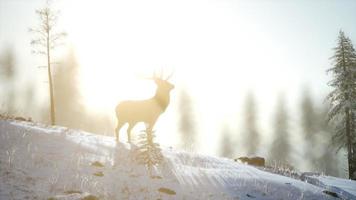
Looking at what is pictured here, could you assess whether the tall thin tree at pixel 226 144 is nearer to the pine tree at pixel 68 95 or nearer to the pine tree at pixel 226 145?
the pine tree at pixel 226 145

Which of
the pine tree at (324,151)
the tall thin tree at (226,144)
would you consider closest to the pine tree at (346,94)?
the pine tree at (324,151)

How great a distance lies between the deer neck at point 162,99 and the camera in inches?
617

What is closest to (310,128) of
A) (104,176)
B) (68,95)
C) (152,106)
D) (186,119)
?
(186,119)

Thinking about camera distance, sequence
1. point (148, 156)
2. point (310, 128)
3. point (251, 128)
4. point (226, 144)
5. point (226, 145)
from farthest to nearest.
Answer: point (226, 144) → point (226, 145) → point (310, 128) → point (251, 128) → point (148, 156)

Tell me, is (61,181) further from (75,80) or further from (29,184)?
(75,80)

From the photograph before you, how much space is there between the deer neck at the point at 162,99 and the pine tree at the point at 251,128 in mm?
41122

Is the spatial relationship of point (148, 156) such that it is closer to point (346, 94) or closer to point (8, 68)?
point (346, 94)

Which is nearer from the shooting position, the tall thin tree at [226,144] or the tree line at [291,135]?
the tree line at [291,135]

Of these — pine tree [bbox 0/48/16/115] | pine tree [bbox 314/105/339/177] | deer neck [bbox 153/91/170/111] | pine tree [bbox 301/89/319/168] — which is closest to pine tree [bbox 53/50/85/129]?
pine tree [bbox 0/48/16/115]

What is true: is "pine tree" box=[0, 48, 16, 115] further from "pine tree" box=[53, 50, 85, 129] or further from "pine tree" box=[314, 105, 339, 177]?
"pine tree" box=[314, 105, 339, 177]

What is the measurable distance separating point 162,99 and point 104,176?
569cm

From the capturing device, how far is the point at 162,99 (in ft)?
51.4

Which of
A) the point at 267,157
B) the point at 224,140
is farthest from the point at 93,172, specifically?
the point at 224,140

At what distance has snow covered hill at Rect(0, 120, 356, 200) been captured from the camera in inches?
369
